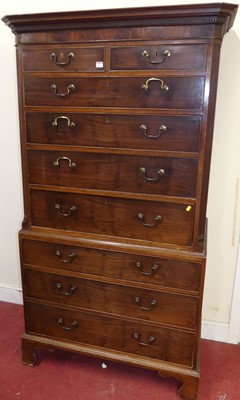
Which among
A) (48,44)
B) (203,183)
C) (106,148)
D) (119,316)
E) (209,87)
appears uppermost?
(48,44)

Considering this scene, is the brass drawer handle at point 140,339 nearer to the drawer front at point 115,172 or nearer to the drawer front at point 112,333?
the drawer front at point 112,333

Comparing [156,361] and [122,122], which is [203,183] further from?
[156,361]

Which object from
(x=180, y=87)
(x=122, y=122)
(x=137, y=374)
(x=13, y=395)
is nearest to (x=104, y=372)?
(x=137, y=374)

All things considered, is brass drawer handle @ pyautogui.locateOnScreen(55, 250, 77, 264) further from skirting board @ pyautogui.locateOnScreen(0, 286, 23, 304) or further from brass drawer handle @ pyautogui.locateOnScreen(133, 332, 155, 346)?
skirting board @ pyautogui.locateOnScreen(0, 286, 23, 304)

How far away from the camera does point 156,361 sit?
5.28 ft

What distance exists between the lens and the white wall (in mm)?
1639

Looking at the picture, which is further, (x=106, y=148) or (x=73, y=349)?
(x=73, y=349)

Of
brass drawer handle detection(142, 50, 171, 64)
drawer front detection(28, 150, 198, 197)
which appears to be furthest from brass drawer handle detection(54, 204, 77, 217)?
brass drawer handle detection(142, 50, 171, 64)

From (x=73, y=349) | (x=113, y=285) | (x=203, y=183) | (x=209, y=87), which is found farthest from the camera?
(x=73, y=349)

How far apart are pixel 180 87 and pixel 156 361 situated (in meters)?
1.22

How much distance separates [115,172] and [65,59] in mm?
493

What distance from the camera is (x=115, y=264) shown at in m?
1.54

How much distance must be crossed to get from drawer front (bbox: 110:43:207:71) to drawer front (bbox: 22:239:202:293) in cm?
77

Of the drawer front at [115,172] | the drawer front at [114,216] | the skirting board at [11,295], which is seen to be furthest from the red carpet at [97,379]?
the drawer front at [115,172]
